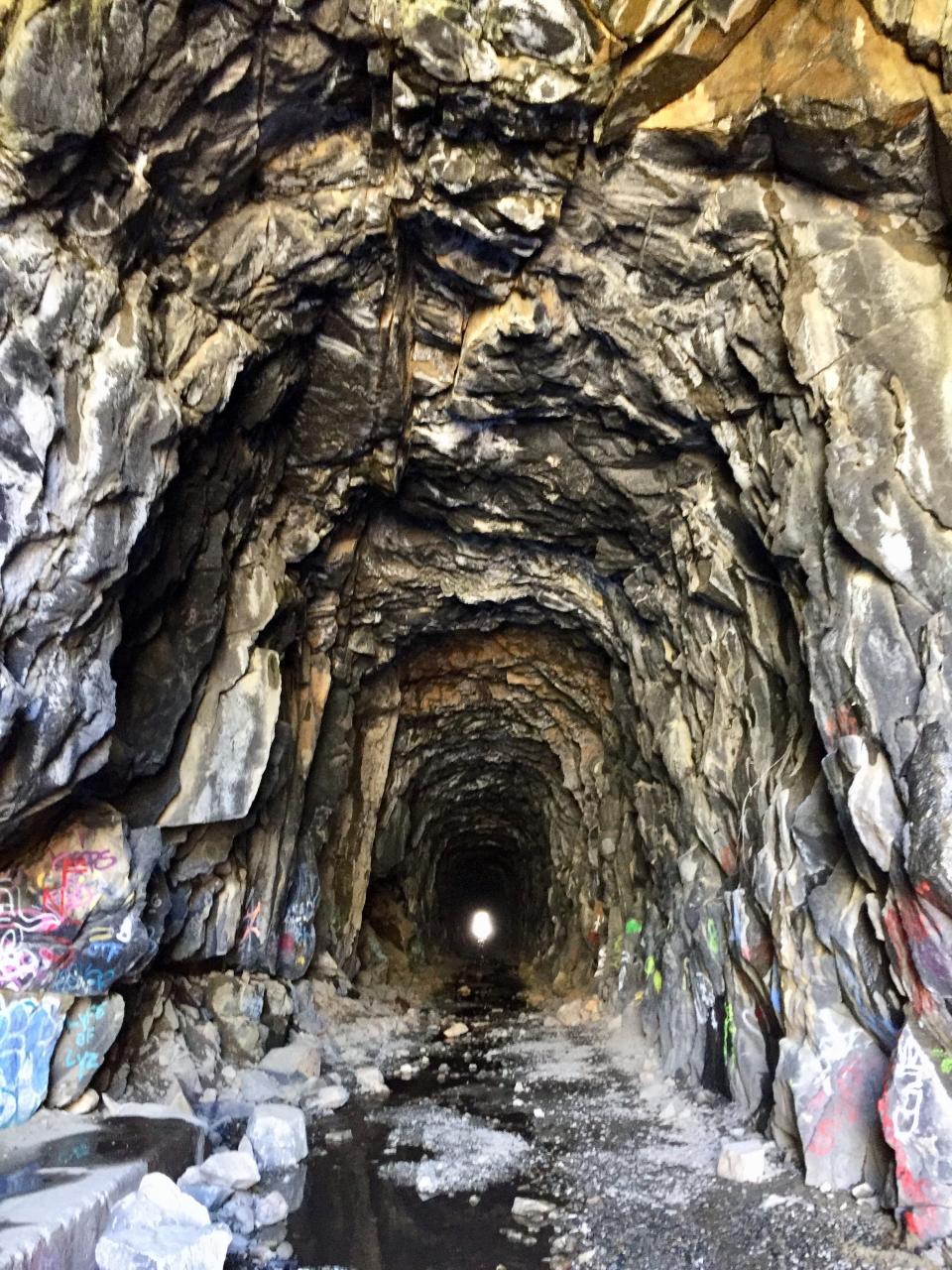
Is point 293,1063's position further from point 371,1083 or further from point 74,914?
point 74,914

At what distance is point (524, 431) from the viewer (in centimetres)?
1011

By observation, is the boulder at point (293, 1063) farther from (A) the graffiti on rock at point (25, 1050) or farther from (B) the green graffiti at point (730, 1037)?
(B) the green graffiti at point (730, 1037)

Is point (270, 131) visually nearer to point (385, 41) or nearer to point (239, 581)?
point (385, 41)

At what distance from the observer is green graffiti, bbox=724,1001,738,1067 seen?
8563 millimetres

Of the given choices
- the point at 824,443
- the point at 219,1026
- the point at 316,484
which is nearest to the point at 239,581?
Result: the point at 316,484

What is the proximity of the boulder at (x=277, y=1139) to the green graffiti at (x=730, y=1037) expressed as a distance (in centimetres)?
392

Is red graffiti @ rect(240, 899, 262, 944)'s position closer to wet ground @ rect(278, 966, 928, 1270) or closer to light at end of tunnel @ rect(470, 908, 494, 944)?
wet ground @ rect(278, 966, 928, 1270)

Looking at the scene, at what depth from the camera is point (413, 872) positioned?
74.2 ft

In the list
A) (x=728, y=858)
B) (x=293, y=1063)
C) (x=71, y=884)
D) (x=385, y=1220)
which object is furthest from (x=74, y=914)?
(x=728, y=858)

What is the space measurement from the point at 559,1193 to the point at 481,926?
2821cm

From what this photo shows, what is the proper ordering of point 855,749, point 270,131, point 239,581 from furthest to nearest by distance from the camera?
point 239,581, point 270,131, point 855,749

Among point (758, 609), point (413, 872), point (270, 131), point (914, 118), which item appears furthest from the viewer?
point (413, 872)

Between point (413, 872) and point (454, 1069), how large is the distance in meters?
11.4

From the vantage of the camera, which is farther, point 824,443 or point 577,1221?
point 824,443
